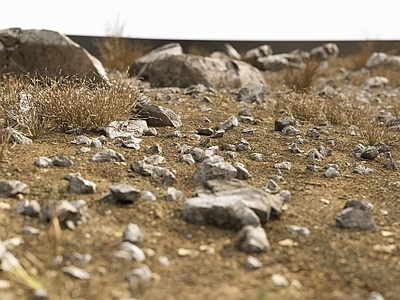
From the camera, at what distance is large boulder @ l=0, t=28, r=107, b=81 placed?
271 inches

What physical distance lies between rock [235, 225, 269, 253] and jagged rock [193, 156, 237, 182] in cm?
76

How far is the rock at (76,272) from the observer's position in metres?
1.93

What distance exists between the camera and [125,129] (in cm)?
413

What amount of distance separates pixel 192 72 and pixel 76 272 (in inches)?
247

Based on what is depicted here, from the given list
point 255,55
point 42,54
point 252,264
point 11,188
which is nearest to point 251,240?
point 252,264

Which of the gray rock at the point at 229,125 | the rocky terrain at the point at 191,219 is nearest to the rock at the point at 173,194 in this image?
the rocky terrain at the point at 191,219

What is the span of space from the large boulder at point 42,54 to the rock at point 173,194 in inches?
173

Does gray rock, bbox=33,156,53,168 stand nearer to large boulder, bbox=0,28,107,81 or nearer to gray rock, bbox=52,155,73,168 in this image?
gray rock, bbox=52,155,73,168

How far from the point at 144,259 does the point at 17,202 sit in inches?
30.4

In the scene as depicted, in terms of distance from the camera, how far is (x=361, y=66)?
478 inches

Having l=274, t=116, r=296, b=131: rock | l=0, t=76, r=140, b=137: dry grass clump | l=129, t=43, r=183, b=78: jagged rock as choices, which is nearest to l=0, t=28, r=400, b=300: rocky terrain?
l=0, t=76, r=140, b=137: dry grass clump

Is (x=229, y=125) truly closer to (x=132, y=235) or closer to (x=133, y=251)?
(x=132, y=235)

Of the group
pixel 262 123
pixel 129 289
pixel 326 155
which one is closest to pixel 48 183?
pixel 129 289

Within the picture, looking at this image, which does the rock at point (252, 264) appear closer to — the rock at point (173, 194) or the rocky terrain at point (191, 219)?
the rocky terrain at point (191, 219)
